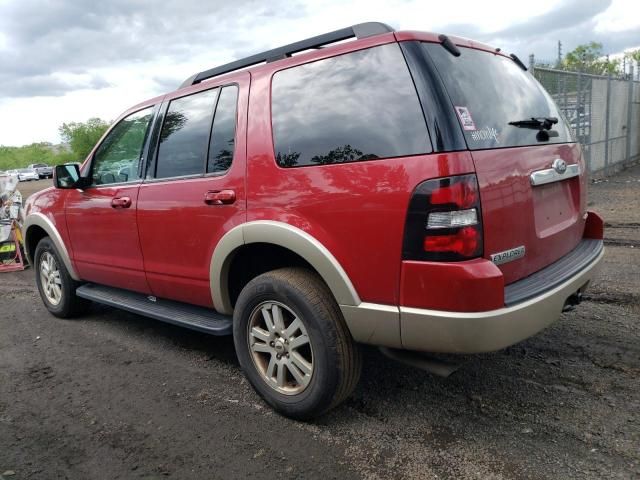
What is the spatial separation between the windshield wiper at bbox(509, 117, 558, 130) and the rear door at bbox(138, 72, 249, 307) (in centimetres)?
154

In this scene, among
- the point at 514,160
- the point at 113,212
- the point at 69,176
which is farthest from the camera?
the point at 69,176

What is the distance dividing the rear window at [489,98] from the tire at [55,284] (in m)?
4.03

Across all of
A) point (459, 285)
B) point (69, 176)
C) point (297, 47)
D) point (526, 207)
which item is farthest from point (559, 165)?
point (69, 176)

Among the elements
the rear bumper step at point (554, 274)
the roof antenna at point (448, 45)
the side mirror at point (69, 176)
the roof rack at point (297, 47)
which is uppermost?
the roof rack at point (297, 47)

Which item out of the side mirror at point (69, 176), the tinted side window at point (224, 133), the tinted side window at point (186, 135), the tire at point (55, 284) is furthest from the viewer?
the tire at point (55, 284)

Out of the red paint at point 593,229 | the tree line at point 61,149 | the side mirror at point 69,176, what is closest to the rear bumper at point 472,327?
the red paint at point 593,229

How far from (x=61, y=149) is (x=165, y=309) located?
80178 millimetres

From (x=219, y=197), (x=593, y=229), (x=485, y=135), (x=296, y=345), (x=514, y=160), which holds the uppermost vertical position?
(x=485, y=135)

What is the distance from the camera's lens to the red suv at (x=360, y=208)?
7.52 feet

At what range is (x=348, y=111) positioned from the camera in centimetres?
262

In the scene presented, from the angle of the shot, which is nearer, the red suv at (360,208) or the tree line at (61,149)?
the red suv at (360,208)

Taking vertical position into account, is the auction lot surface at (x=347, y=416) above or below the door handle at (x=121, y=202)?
below

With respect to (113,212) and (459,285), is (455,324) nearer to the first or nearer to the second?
(459,285)

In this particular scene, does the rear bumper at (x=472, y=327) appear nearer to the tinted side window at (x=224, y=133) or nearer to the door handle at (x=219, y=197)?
the door handle at (x=219, y=197)
